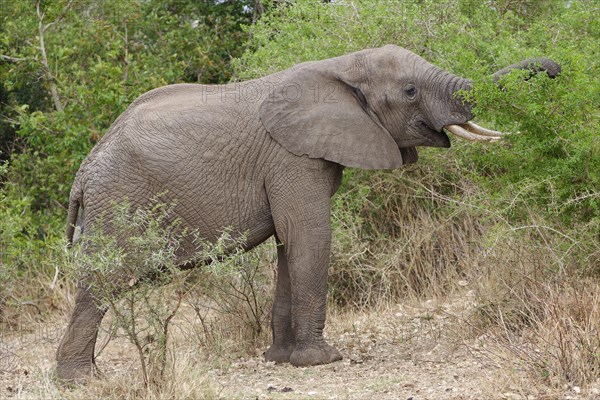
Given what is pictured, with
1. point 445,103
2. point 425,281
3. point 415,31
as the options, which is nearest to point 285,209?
point 445,103

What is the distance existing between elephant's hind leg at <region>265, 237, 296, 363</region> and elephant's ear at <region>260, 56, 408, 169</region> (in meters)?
0.95

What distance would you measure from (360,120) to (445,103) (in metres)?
0.65

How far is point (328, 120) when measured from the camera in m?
8.17

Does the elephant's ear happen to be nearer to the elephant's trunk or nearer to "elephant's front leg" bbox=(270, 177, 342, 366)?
"elephant's front leg" bbox=(270, 177, 342, 366)

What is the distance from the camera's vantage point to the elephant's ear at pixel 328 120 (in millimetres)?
8102

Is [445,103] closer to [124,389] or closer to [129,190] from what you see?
[129,190]

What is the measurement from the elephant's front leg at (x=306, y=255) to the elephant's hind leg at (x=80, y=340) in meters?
1.44

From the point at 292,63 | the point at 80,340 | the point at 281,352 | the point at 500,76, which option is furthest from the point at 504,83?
the point at 292,63

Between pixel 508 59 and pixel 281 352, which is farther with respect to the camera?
pixel 508 59

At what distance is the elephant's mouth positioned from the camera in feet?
26.2

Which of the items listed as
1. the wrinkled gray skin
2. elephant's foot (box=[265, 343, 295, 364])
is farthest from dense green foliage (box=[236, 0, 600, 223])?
elephant's foot (box=[265, 343, 295, 364])

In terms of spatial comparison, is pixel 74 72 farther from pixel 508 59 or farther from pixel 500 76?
pixel 500 76

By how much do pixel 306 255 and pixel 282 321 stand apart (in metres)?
0.80

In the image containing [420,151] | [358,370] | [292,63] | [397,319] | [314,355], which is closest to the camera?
[358,370]
